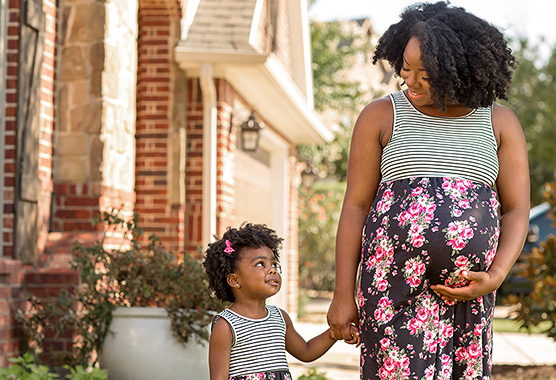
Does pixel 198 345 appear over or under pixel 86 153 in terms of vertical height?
under

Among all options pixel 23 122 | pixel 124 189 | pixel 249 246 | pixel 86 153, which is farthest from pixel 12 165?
pixel 249 246

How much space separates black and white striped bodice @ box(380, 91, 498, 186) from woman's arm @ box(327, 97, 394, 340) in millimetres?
59

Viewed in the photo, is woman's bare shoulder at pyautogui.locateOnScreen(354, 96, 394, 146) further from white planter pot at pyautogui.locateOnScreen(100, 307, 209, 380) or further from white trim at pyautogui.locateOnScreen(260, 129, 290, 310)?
white trim at pyautogui.locateOnScreen(260, 129, 290, 310)

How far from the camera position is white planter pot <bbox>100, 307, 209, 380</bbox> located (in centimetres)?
451

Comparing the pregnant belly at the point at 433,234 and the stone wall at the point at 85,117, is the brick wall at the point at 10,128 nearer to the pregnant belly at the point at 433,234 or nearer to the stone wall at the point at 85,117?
the stone wall at the point at 85,117

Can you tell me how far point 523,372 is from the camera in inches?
280

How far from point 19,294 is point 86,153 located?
111 centimetres

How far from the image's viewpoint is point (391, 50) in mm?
2566

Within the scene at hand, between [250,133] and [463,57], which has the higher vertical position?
[250,133]

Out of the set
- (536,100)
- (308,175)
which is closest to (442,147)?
(308,175)

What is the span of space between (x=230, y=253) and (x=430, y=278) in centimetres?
98

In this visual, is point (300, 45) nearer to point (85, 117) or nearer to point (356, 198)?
point (85, 117)

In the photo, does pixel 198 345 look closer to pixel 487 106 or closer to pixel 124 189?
pixel 124 189

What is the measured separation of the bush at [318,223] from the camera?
1564 centimetres
